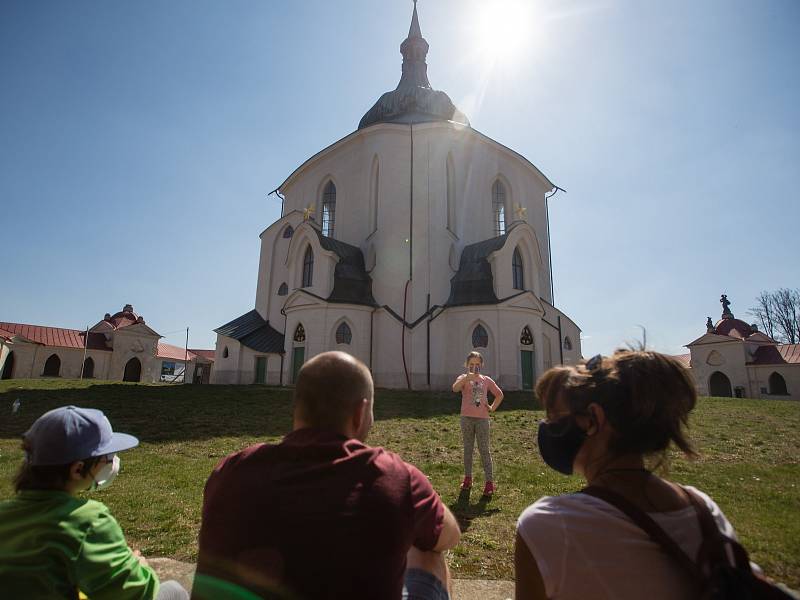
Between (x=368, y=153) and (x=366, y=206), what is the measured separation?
11.4 ft

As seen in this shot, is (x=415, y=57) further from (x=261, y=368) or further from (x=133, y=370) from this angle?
(x=133, y=370)

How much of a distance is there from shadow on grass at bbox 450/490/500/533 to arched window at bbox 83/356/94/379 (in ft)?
153

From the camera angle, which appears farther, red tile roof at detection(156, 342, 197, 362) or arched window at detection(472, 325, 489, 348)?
red tile roof at detection(156, 342, 197, 362)

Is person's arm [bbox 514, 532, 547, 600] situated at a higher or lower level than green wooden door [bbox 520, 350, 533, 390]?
lower

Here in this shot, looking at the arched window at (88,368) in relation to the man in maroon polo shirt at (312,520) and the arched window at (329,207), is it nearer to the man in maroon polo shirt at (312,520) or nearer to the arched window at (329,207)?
the arched window at (329,207)

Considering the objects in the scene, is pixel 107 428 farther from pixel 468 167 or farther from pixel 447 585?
pixel 468 167

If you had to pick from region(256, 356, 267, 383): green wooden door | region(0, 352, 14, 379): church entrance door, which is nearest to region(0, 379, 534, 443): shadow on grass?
region(256, 356, 267, 383): green wooden door

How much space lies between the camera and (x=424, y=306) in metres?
23.9

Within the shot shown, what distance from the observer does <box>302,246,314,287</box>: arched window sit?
999 inches

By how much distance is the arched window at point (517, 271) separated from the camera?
24.9 metres

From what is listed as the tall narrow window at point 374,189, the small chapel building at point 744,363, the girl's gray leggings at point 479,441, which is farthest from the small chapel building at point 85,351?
the small chapel building at point 744,363

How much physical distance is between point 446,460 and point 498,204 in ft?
77.4

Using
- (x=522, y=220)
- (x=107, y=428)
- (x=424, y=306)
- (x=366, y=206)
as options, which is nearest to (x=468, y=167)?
(x=522, y=220)

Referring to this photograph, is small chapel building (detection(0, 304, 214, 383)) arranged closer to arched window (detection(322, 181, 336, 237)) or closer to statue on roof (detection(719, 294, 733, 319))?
arched window (detection(322, 181, 336, 237))
